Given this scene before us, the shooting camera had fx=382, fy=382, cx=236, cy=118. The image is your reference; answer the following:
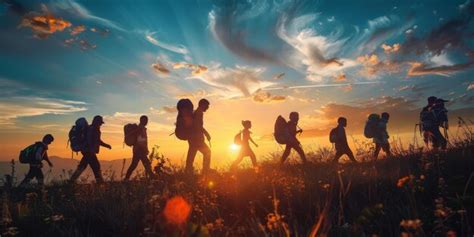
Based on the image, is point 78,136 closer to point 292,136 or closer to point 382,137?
point 292,136

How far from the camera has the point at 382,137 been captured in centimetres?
1392

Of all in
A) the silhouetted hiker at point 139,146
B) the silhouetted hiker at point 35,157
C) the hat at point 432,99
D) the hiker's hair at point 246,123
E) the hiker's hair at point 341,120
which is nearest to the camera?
the silhouetted hiker at point 139,146

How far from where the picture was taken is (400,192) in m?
5.17

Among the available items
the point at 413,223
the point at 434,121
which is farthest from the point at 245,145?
the point at 413,223

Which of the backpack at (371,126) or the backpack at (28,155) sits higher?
the backpack at (371,126)

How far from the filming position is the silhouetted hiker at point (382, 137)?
13688 millimetres

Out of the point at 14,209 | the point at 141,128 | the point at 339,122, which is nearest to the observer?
the point at 14,209

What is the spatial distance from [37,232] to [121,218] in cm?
100

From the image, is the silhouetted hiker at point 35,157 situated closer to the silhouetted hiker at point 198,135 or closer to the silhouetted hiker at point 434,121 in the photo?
the silhouetted hiker at point 198,135

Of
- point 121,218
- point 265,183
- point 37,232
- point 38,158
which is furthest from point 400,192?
point 38,158

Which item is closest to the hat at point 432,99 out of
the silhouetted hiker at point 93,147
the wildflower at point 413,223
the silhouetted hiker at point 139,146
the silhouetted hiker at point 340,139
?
the silhouetted hiker at point 340,139

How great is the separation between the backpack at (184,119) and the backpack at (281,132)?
3.82 metres

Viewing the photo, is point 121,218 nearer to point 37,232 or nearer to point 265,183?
point 37,232

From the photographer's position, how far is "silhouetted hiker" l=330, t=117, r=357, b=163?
44.5ft
